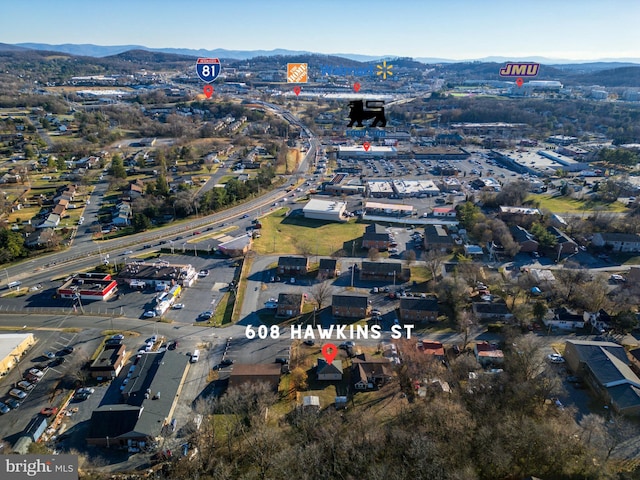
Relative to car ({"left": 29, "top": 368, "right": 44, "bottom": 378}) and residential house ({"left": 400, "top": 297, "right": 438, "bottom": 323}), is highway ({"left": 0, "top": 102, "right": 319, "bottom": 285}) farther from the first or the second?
residential house ({"left": 400, "top": 297, "right": 438, "bottom": 323})

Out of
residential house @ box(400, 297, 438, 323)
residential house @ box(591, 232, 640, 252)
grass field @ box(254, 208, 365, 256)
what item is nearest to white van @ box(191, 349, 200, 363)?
residential house @ box(400, 297, 438, 323)

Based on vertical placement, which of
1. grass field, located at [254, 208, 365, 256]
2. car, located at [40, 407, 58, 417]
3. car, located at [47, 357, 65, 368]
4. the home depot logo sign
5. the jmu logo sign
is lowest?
car, located at [40, 407, 58, 417]

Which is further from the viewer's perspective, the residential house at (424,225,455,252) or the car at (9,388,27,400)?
the residential house at (424,225,455,252)

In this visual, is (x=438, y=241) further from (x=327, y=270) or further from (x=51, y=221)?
(x=51, y=221)

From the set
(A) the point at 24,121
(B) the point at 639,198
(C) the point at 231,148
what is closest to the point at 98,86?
(A) the point at 24,121

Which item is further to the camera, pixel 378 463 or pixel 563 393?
pixel 563 393

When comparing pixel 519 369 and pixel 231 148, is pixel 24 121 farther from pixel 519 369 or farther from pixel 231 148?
pixel 519 369

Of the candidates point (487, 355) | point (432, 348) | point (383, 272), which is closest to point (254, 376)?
point (432, 348)
